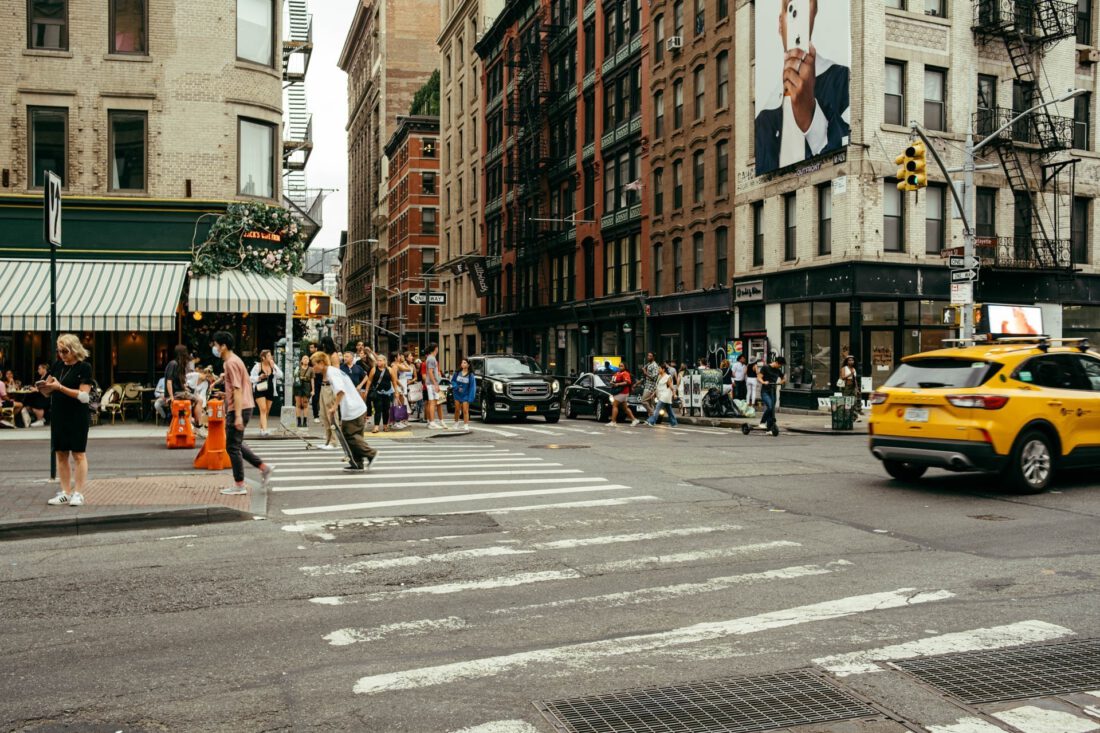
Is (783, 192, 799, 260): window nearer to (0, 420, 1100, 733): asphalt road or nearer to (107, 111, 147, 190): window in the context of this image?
→ (107, 111, 147, 190): window

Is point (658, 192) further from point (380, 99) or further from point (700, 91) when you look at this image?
point (380, 99)

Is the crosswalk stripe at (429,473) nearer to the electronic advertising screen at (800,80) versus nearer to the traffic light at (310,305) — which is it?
the traffic light at (310,305)

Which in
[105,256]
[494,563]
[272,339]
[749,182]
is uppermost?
[749,182]

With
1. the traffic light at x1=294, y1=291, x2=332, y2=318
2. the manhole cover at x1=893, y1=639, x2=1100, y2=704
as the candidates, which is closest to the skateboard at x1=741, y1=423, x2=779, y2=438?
the traffic light at x1=294, y1=291, x2=332, y2=318

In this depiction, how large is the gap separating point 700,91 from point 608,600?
116 feet

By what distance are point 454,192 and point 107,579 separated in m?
69.3

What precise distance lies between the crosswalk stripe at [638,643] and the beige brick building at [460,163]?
62.2 metres

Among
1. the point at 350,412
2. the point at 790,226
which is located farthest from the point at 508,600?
the point at 790,226

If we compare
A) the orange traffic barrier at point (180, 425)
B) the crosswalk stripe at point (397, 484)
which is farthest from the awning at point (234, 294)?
the crosswalk stripe at point (397, 484)

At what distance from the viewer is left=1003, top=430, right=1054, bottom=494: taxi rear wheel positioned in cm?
1152

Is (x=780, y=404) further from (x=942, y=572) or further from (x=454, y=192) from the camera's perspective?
(x=454, y=192)

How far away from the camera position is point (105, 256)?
2544 centimetres

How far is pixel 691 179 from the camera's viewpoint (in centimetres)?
3991

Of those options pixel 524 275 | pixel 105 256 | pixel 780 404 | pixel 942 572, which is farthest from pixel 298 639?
pixel 524 275
